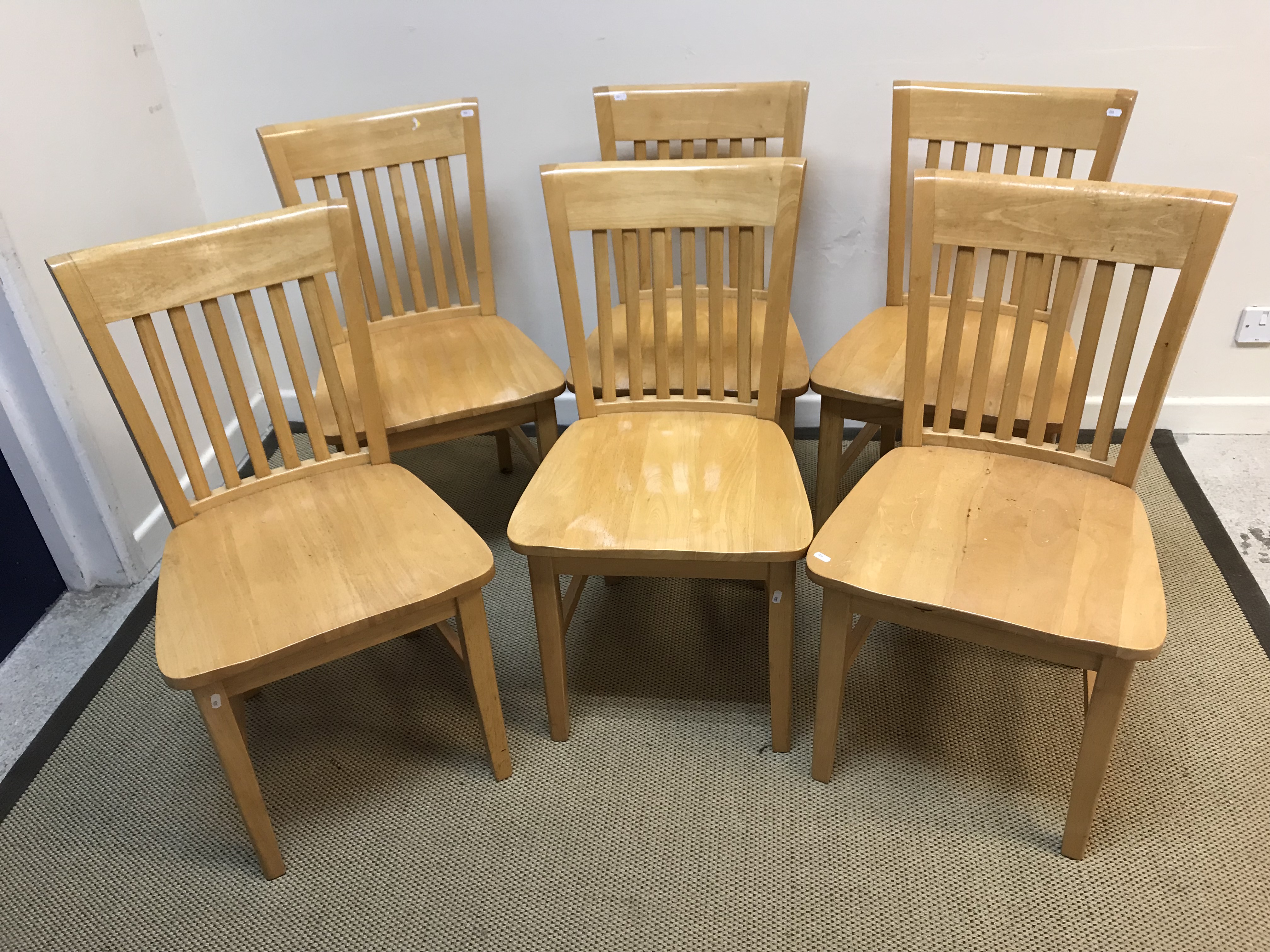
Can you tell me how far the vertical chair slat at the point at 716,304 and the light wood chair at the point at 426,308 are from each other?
350 mm

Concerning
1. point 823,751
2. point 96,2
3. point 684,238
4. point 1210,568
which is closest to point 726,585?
point 823,751

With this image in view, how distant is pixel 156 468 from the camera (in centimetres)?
146

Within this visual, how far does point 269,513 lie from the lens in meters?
1.52

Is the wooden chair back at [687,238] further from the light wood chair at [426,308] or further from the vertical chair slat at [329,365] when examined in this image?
the vertical chair slat at [329,365]

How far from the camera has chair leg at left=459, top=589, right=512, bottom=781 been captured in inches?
56.3

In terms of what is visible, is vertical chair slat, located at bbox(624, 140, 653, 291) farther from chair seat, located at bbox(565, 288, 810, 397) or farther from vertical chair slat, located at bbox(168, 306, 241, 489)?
vertical chair slat, located at bbox(168, 306, 241, 489)

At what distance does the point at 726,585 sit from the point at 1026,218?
1.03 m

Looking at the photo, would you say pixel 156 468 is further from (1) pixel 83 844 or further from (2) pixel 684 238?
(2) pixel 684 238

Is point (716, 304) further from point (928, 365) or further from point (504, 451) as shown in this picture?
point (504, 451)

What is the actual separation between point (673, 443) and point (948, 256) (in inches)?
32.1

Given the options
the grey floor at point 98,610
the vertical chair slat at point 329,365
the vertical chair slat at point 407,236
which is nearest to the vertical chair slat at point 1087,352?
the grey floor at point 98,610

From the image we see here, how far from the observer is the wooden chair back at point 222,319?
4.41 feet

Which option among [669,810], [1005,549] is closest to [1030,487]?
[1005,549]

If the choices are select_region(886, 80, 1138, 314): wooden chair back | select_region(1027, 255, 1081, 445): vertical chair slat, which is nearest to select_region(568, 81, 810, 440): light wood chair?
select_region(886, 80, 1138, 314): wooden chair back
